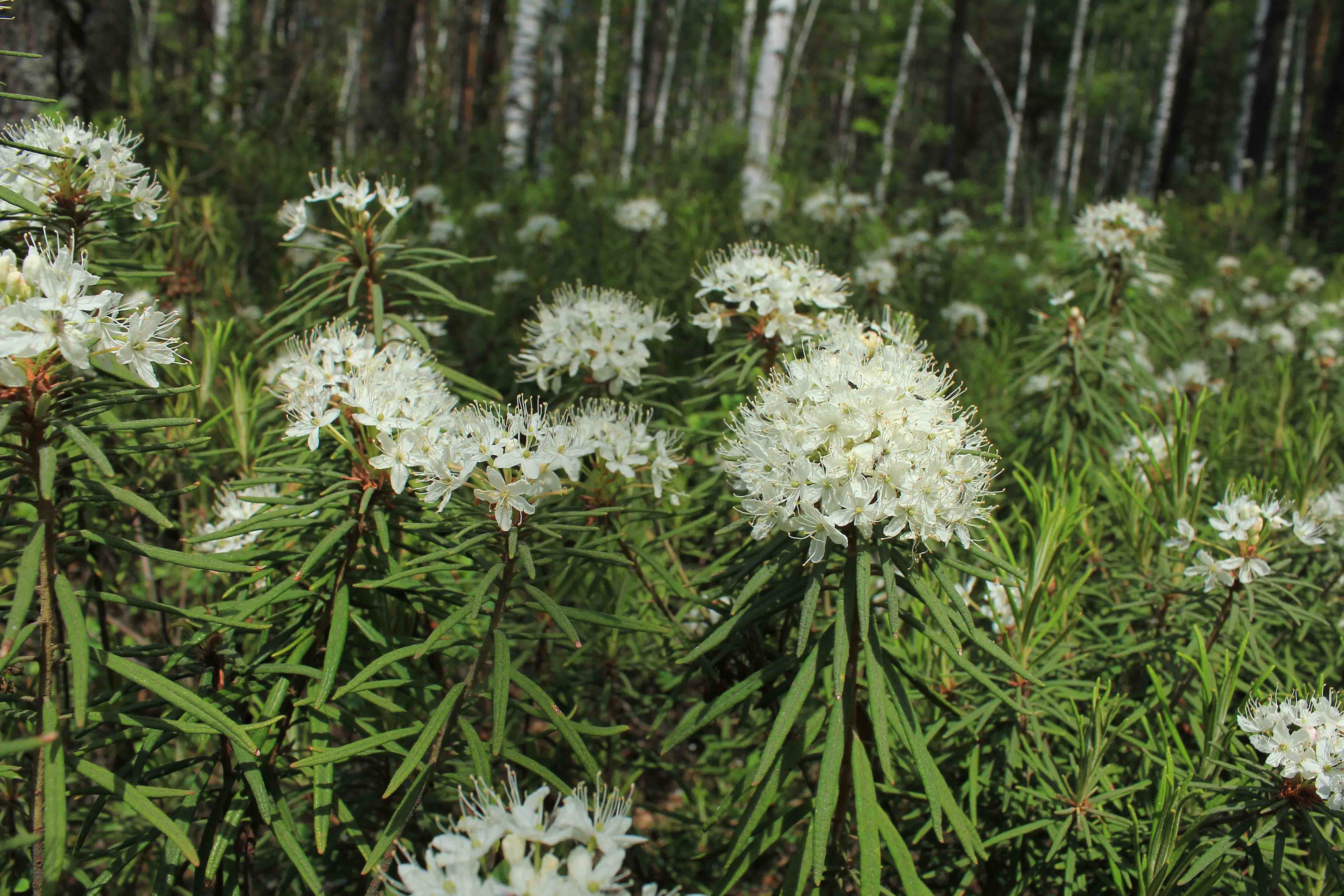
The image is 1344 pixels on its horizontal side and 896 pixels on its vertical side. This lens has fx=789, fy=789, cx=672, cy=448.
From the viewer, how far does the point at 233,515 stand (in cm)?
214

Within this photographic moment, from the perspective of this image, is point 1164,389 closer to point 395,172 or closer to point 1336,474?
point 1336,474

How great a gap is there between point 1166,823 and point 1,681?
2328mm

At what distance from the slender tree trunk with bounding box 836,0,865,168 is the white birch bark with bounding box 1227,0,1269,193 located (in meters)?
9.98

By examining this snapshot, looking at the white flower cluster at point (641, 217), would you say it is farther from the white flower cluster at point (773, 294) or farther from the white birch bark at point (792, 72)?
the white birch bark at point (792, 72)

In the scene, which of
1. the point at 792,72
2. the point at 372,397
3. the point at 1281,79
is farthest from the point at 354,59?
the point at 372,397

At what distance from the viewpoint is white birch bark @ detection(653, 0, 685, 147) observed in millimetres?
20422

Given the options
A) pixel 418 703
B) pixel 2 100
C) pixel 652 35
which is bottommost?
pixel 418 703

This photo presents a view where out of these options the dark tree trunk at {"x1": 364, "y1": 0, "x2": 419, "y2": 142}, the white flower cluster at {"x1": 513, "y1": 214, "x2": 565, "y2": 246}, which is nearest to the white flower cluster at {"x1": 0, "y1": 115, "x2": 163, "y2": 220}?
the white flower cluster at {"x1": 513, "y1": 214, "x2": 565, "y2": 246}

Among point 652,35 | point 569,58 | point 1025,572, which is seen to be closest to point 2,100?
point 1025,572

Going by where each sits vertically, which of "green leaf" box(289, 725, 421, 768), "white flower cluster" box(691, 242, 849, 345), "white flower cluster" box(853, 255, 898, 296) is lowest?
"green leaf" box(289, 725, 421, 768)

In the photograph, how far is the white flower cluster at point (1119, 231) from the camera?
324 centimetres

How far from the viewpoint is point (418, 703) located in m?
1.82

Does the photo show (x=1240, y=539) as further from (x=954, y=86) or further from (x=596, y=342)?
(x=954, y=86)

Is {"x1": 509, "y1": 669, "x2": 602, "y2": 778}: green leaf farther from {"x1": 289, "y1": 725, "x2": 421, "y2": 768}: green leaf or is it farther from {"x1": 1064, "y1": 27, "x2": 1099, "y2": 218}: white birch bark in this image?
{"x1": 1064, "y1": 27, "x2": 1099, "y2": 218}: white birch bark
